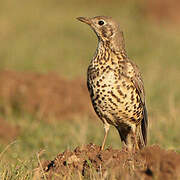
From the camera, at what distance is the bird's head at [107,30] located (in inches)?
247

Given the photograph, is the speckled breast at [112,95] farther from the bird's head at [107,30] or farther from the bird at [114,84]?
the bird's head at [107,30]

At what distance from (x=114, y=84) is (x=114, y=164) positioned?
1238mm

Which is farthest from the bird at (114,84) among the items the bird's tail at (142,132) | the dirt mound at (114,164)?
the dirt mound at (114,164)

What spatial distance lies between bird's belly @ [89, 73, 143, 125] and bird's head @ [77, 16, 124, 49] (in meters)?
0.56

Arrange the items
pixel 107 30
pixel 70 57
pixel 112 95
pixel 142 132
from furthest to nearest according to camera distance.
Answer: pixel 70 57 < pixel 142 132 < pixel 107 30 < pixel 112 95

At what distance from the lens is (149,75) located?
12.4 meters

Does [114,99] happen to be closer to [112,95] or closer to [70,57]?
[112,95]

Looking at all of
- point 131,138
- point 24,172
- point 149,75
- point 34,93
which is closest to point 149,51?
point 149,75

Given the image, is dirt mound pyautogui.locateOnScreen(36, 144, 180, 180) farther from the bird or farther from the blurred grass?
the bird

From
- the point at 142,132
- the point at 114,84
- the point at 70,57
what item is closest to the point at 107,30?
the point at 114,84

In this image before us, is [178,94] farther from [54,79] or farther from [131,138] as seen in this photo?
[131,138]

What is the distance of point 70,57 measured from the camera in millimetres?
14516

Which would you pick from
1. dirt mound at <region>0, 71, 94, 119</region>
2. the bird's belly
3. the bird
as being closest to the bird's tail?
the bird

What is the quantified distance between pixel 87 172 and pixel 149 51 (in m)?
10.5
